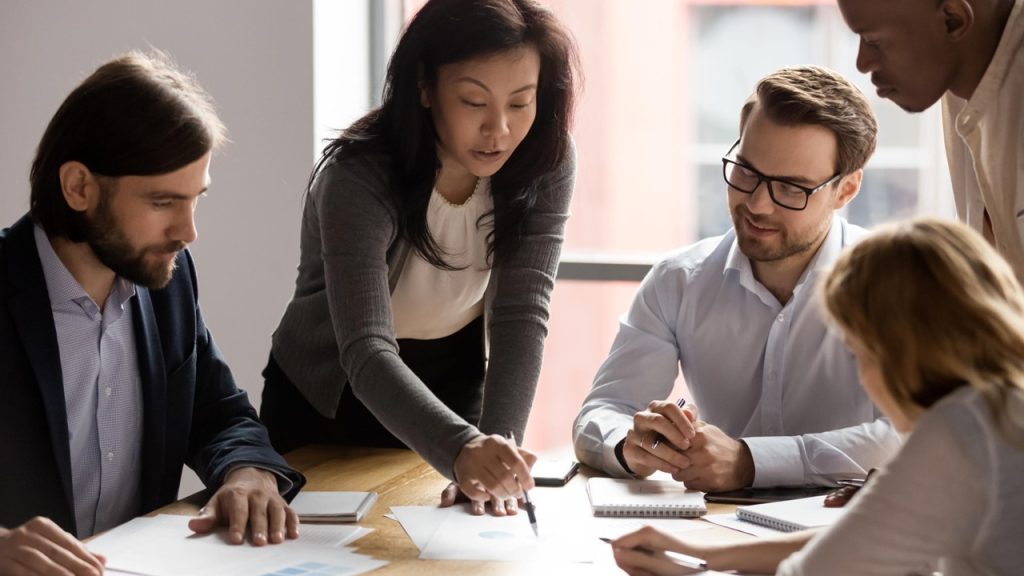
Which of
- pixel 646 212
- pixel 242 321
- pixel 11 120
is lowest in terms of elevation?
pixel 242 321

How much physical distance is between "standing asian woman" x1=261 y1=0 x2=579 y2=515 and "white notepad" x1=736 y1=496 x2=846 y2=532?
34cm

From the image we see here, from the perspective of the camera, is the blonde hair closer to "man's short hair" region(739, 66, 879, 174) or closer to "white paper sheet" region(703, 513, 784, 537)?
"white paper sheet" region(703, 513, 784, 537)

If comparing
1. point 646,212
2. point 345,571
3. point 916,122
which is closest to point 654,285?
point 345,571

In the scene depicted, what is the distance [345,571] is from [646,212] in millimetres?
2567

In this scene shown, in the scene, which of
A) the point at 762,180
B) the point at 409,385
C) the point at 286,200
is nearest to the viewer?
the point at 409,385

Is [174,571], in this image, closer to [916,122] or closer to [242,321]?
[242,321]

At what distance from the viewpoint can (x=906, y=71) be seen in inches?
73.7

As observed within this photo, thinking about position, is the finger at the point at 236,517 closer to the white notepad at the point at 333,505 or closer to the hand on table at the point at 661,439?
the white notepad at the point at 333,505

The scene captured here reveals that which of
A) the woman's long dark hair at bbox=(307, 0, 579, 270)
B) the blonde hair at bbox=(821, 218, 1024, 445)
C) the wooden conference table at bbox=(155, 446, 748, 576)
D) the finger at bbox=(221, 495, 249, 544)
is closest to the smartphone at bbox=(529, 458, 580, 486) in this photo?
the wooden conference table at bbox=(155, 446, 748, 576)

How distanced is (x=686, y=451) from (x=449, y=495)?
0.39m

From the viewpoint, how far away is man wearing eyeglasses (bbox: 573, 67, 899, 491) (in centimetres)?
220

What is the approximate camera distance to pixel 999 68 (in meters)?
1.83

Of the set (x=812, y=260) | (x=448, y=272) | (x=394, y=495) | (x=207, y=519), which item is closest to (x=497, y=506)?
(x=394, y=495)

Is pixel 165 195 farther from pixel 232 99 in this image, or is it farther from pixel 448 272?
pixel 232 99
